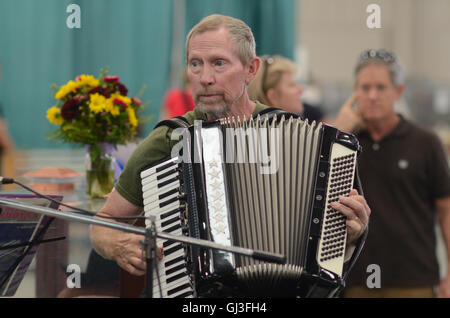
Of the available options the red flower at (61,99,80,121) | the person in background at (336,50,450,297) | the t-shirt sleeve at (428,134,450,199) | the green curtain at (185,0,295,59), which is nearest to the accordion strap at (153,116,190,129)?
the red flower at (61,99,80,121)

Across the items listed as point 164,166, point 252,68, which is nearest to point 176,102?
point 252,68

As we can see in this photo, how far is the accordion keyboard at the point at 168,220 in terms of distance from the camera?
173 centimetres

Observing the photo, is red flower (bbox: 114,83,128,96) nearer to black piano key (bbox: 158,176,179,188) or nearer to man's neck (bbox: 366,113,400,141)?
Result: black piano key (bbox: 158,176,179,188)

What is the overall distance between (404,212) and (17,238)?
1692 mm

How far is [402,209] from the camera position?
2750 mm

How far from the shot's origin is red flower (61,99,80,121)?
244cm

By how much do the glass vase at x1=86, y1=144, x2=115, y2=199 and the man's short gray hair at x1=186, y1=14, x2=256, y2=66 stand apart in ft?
2.47

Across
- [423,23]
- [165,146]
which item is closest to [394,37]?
[423,23]

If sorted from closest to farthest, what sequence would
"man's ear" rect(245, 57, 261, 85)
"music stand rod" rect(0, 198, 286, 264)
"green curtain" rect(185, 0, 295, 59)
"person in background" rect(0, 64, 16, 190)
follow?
"music stand rod" rect(0, 198, 286, 264)
"man's ear" rect(245, 57, 261, 85)
"person in background" rect(0, 64, 16, 190)
"green curtain" rect(185, 0, 295, 59)

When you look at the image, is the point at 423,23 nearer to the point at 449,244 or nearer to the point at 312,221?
the point at 449,244

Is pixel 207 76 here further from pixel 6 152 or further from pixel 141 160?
pixel 6 152

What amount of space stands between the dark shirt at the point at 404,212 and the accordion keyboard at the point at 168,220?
1224 mm

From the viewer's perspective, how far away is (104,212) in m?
1.90
